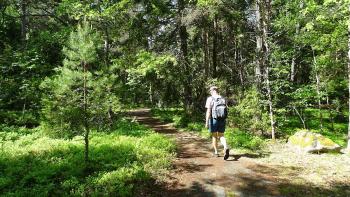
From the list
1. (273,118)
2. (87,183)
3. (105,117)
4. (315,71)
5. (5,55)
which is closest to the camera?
(87,183)

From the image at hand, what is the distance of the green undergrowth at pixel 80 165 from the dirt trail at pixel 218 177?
55cm

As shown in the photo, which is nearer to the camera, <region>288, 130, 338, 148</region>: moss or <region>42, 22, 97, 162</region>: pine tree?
<region>42, 22, 97, 162</region>: pine tree

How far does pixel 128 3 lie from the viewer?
1862 cm

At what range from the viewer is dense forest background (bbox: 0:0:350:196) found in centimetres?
928

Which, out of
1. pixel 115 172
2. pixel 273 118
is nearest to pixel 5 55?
pixel 115 172

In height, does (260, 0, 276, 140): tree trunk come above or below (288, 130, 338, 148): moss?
above

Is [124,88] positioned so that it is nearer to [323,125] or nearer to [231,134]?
[231,134]

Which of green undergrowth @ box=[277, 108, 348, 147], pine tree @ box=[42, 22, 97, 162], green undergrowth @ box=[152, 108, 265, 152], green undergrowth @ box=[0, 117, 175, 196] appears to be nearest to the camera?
green undergrowth @ box=[0, 117, 175, 196]

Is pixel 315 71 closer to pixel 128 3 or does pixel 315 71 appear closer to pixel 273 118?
pixel 273 118

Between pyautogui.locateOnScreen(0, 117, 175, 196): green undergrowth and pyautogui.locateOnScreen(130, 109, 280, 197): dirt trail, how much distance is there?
0.55 meters

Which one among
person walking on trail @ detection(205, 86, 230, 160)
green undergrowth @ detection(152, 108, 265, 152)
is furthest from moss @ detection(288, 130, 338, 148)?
person walking on trail @ detection(205, 86, 230, 160)

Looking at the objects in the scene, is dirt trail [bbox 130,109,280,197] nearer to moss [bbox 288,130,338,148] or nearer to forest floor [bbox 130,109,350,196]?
A: forest floor [bbox 130,109,350,196]

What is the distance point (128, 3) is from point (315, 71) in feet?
40.9

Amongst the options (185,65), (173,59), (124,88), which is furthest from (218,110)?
(185,65)
